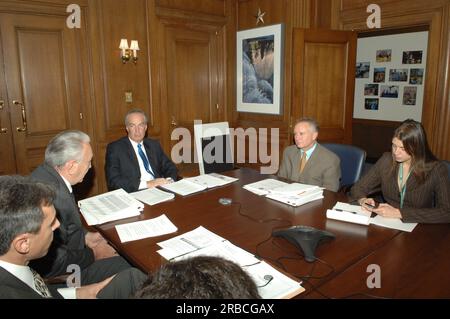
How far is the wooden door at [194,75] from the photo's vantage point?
4699mm

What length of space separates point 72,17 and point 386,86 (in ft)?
18.2

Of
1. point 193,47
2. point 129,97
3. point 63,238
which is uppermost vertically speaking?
point 193,47

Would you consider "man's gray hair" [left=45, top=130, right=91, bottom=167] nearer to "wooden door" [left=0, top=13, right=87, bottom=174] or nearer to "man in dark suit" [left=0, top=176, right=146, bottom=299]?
"man in dark suit" [left=0, top=176, right=146, bottom=299]

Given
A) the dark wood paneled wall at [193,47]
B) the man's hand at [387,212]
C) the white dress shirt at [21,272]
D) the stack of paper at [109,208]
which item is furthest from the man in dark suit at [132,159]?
the man's hand at [387,212]

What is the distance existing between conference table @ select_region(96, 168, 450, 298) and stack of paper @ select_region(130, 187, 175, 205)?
57 millimetres

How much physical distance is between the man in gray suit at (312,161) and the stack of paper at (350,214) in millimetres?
678

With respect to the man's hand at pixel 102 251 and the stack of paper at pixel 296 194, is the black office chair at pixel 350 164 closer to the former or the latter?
the stack of paper at pixel 296 194

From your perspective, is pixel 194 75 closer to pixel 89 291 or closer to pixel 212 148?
pixel 212 148

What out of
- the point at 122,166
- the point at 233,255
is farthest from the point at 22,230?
the point at 122,166

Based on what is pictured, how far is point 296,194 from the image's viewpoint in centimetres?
221

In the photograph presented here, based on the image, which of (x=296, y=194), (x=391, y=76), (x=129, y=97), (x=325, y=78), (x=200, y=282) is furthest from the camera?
(x=391, y=76)

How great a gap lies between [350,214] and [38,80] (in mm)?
3562

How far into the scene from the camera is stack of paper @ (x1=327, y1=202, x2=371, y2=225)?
1.80 metres
